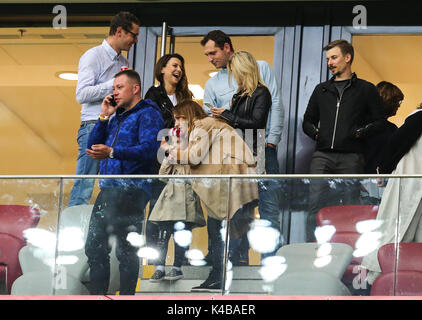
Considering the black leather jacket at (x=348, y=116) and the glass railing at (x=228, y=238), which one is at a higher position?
the black leather jacket at (x=348, y=116)

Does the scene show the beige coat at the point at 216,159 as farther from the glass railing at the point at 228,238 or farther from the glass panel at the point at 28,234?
the glass panel at the point at 28,234

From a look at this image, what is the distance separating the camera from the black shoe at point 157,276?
20.4 feet

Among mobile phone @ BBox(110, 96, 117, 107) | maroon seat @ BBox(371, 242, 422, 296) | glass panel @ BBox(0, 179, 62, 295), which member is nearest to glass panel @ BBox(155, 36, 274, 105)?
mobile phone @ BBox(110, 96, 117, 107)

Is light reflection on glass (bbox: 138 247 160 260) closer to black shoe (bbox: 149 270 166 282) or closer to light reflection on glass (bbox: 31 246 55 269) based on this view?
black shoe (bbox: 149 270 166 282)

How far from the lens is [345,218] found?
20.1 ft

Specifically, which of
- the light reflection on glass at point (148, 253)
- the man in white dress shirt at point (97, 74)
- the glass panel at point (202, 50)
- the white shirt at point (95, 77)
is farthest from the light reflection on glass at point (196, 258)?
the glass panel at point (202, 50)

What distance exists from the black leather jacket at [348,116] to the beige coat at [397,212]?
148cm

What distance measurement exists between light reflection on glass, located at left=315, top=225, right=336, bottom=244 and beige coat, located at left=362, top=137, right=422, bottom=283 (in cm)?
25

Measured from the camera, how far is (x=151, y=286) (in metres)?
6.20

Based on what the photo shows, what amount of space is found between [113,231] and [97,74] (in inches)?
83.7

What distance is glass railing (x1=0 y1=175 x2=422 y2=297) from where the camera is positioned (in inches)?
239

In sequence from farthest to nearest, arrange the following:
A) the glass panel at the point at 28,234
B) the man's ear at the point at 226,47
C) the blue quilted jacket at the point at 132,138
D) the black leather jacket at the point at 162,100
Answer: the man's ear at the point at 226,47, the black leather jacket at the point at 162,100, the blue quilted jacket at the point at 132,138, the glass panel at the point at 28,234
